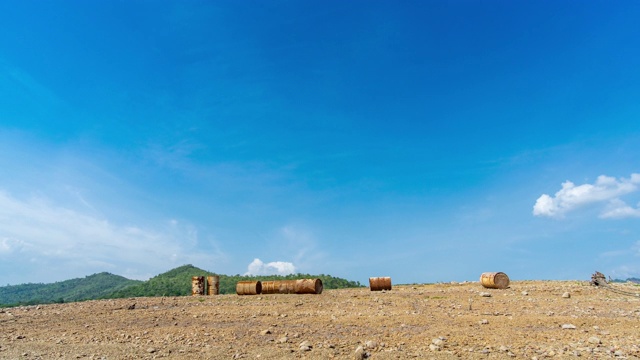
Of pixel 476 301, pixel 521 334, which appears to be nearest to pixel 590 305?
pixel 476 301

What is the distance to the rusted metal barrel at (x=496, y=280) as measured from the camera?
2737 cm

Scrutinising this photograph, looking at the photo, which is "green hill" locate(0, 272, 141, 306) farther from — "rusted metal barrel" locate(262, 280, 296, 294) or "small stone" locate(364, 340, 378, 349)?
"small stone" locate(364, 340, 378, 349)

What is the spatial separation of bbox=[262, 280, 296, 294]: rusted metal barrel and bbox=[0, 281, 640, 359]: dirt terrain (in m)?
7.03

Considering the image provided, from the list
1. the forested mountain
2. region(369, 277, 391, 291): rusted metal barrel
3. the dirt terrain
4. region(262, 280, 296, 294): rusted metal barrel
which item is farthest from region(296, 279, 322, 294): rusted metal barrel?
the forested mountain

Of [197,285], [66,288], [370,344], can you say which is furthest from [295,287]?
[66,288]

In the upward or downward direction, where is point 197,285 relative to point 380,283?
upward

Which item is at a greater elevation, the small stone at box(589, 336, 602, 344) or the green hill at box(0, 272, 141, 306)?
the green hill at box(0, 272, 141, 306)

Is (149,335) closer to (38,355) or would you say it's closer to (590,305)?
(38,355)

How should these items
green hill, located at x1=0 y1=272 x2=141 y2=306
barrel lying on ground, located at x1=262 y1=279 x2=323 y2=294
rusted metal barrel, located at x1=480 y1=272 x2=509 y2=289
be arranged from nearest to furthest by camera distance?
1. rusted metal barrel, located at x1=480 y1=272 x2=509 y2=289
2. barrel lying on ground, located at x1=262 y1=279 x2=323 y2=294
3. green hill, located at x1=0 y1=272 x2=141 y2=306

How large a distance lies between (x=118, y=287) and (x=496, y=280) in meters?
86.3

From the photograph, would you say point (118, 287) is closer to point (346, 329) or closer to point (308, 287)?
point (308, 287)

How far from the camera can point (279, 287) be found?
1154 inches

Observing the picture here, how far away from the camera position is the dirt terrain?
10.7 metres

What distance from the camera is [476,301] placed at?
64.7 ft
